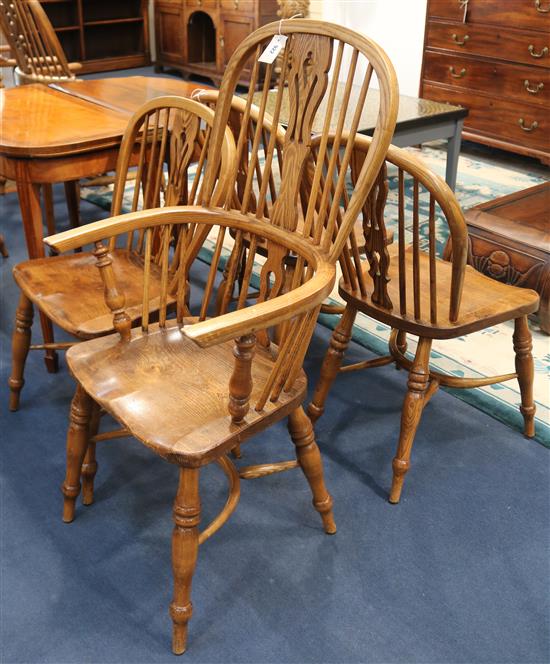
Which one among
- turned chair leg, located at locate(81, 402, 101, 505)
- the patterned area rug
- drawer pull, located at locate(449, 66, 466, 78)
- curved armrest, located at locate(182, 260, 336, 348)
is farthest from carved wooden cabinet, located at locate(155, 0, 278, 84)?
curved armrest, located at locate(182, 260, 336, 348)

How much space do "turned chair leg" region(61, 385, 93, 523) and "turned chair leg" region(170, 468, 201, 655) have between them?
1.20ft

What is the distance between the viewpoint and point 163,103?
2.02m

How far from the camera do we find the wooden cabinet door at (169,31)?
7.00 metres

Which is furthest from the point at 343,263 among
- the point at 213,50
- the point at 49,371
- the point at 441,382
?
the point at 213,50

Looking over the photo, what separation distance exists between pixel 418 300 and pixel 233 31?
17.0ft

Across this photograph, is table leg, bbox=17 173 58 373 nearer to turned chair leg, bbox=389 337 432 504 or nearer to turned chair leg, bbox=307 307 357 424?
turned chair leg, bbox=307 307 357 424

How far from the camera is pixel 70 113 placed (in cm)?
261

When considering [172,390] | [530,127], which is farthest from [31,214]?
[530,127]

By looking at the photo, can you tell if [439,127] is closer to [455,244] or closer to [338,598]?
[455,244]

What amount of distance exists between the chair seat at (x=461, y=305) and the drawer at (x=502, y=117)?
8.60ft

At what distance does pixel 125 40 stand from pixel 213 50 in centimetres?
103

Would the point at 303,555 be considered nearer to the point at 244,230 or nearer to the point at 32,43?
the point at 244,230

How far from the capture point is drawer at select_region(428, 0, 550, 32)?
425 cm

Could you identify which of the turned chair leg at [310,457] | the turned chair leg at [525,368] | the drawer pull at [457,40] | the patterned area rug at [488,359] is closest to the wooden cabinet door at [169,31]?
the drawer pull at [457,40]
